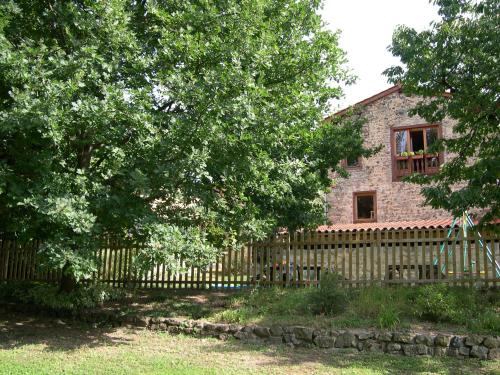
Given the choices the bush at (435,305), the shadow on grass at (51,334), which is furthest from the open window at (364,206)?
the shadow on grass at (51,334)

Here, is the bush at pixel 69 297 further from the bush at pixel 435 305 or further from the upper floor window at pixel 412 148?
the upper floor window at pixel 412 148

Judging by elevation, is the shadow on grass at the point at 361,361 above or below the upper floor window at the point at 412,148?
below

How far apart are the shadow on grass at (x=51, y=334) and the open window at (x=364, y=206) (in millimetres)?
14138

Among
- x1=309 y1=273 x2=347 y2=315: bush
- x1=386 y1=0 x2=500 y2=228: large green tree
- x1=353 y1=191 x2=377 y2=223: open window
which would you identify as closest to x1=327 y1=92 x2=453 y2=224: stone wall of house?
x1=353 y1=191 x2=377 y2=223: open window

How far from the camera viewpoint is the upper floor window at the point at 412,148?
20.7m

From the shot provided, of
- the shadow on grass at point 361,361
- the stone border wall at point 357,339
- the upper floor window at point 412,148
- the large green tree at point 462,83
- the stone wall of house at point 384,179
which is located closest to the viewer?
the shadow on grass at point 361,361

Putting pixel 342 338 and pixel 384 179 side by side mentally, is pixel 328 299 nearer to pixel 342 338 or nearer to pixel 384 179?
pixel 342 338

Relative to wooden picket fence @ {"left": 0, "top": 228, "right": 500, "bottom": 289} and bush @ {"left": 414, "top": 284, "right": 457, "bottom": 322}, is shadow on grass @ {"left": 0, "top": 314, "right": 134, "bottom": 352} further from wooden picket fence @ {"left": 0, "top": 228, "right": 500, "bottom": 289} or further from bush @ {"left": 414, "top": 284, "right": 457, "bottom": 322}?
bush @ {"left": 414, "top": 284, "right": 457, "bottom": 322}

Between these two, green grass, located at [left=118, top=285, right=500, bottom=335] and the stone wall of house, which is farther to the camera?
the stone wall of house

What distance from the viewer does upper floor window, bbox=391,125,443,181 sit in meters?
20.7

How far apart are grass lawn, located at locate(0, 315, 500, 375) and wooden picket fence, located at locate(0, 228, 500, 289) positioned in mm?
1766

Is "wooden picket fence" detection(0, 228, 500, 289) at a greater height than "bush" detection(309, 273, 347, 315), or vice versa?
"wooden picket fence" detection(0, 228, 500, 289)

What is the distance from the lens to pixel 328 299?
9.56 meters

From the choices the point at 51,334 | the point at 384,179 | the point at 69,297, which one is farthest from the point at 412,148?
the point at 51,334
